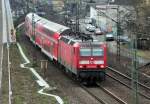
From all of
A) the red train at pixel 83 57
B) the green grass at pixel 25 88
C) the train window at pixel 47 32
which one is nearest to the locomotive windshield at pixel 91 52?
the red train at pixel 83 57

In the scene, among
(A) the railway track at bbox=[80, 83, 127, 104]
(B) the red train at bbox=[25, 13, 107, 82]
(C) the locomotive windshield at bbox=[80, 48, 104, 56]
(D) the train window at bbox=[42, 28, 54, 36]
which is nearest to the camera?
(A) the railway track at bbox=[80, 83, 127, 104]

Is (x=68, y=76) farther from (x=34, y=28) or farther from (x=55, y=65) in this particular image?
(x=34, y=28)

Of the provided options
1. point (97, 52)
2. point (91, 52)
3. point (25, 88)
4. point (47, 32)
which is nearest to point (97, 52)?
point (97, 52)

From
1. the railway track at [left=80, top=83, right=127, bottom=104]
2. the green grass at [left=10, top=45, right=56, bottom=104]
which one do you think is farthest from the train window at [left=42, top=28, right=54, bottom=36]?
the railway track at [left=80, top=83, right=127, bottom=104]

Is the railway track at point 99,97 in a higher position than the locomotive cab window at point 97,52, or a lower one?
lower

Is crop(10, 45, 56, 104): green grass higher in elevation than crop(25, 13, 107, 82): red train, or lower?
lower

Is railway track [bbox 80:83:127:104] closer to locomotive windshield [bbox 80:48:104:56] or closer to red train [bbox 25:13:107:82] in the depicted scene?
red train [bbox 25:13:107:82]

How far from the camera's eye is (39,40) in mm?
66500

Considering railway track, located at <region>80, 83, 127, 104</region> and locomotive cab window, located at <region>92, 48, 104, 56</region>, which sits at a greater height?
locomotive cab window, located at <region>92, 48, 104, 56</region>

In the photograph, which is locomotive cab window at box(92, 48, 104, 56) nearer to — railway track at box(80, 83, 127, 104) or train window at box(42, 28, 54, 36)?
railway track at box(80, 83, 127, 104)

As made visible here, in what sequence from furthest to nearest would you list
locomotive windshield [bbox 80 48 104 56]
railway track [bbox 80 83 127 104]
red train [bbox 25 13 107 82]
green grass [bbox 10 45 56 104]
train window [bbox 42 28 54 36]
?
train window [bbox 42 28 54 36] → locomotive windshield [bbox 80 48 104 56] → red train [bbox 25 13 107 82] → railway track [bbox 80 83 127 104] → green grass [bbox 10 45 56 104]

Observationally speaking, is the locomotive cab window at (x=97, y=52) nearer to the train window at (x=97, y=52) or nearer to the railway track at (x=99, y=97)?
the train window at (x=97, y=52)

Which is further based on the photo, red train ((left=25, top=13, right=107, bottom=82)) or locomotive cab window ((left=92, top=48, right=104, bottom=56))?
locomotive cab window ((left=92, top=48, right=104, bottom=56))

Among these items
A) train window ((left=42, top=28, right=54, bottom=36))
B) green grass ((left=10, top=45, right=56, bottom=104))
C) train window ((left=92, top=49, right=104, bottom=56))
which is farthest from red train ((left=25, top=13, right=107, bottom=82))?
train window ((left=42, top=28, right=54, bottom=36))
